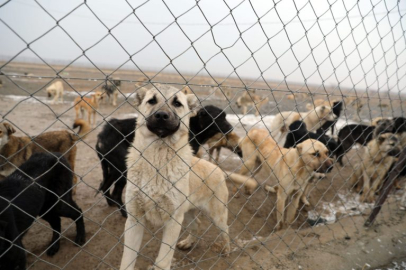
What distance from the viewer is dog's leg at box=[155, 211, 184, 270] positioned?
2307 millimetres

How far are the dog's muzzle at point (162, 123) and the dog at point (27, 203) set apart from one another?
2.36 feet

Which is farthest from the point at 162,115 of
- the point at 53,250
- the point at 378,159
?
the point at 378,159

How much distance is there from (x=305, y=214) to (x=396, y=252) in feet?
5.23

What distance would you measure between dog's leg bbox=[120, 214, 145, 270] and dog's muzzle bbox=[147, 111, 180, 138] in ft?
2.34

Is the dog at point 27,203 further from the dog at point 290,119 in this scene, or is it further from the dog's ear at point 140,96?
the dog at point 290,119

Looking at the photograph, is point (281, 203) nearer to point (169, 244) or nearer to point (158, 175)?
point (169, 244)

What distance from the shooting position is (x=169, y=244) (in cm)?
233

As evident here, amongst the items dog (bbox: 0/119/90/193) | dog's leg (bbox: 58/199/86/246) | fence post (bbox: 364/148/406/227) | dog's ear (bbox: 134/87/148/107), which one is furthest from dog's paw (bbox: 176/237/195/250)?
fence post (bbox: 364/148/406/227)

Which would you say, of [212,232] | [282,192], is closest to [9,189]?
[212,232]

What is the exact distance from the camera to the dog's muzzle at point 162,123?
2.09 meters

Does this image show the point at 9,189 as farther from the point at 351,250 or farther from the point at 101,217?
the point at 351,250

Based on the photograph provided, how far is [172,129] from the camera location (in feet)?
7.22

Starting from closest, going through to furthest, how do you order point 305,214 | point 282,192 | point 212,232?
point 212,232 → point 282,192 → point 305,214

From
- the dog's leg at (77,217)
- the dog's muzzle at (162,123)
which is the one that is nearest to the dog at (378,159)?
the dog's muzzle at (162,123)
